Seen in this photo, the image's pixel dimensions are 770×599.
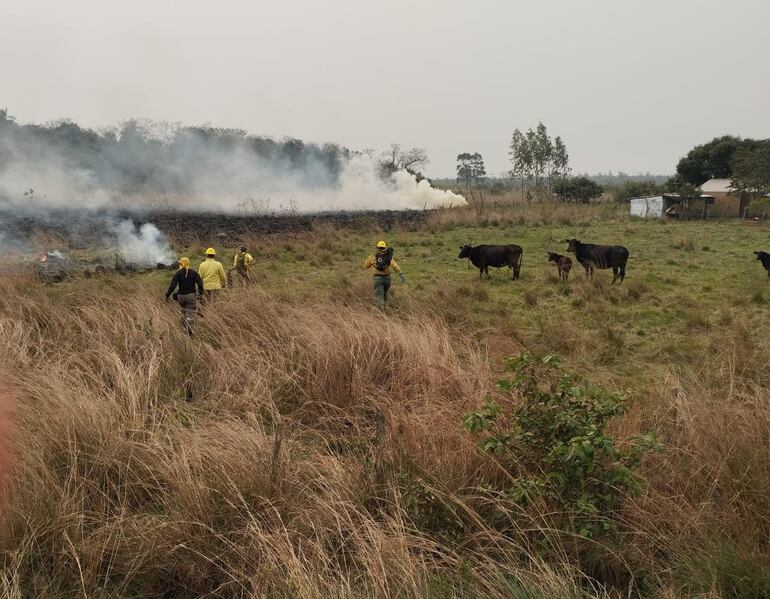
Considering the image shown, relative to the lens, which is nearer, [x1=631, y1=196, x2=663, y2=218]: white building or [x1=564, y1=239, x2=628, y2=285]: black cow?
[x1=564, y1=239, x2=628, y2=285]: black cow

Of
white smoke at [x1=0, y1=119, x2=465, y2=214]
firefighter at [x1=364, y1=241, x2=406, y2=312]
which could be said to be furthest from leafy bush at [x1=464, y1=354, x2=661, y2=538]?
white smoke at [x1=0, y1=119, x2=465, y2=214]

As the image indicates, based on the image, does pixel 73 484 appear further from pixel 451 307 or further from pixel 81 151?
pixel 81 151

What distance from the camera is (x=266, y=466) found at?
342cm

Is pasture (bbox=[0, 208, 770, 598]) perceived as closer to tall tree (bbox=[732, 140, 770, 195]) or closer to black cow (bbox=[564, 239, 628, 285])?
black cow (bbox=[564, 239, 628, 285])

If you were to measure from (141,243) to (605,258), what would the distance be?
15737 mm

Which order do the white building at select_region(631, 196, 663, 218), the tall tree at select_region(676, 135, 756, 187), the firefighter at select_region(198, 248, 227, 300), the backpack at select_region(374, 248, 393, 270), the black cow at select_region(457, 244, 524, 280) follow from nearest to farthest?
the firefighter at select_region(198, 248, 227, 300) → the backpack at select_region(374, 248, 393, 270) → the black cow at select_region(457, 244, 524, 280) → the white building at select_region(631, 196, 663, 218) → the tall tree at select_region(676, 135, 756, 187)

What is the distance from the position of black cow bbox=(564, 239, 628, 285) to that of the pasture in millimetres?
5914

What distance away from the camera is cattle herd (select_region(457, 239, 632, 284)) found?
13.3 metres

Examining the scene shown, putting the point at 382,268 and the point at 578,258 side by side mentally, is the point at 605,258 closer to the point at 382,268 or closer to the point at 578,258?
the point at 578,258

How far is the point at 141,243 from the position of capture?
19.9m

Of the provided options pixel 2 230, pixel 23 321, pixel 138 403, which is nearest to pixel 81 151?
pixel 2 230

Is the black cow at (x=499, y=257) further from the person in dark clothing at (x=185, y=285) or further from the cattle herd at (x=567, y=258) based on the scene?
the person in dark clothing at (x=185, y=285)

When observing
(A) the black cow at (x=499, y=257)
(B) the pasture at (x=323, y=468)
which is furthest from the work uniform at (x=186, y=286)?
(A) the black cow at (x=499, y=257)

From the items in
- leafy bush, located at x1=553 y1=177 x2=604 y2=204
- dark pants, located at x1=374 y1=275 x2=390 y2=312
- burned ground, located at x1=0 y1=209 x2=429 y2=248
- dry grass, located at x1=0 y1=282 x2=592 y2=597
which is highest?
leafy bush, located at x1=553 y1=177 x2=604 y2=204
